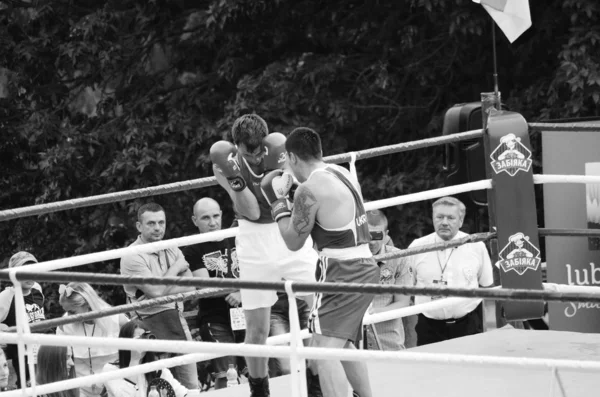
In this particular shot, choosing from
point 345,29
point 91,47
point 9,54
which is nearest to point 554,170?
point 345,29

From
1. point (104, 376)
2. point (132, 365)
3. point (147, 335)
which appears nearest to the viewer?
point (104, 376)

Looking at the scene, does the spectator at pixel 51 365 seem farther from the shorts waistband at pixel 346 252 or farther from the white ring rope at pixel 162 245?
the shorts waistband at pixel 346 252

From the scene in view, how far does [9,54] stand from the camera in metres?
12.4

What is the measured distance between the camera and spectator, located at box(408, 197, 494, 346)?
721 centimetres

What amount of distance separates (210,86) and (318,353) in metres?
8.42

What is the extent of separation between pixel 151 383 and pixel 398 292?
2.55m

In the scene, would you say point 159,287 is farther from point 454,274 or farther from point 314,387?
point 454,274

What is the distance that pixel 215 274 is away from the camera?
741 centimetres

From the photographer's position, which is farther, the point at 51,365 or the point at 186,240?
the point at 51,365

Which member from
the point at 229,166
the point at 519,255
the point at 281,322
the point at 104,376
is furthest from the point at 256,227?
the point at 519,255

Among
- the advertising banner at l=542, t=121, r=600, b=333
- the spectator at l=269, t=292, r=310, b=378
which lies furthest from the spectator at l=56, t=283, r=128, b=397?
the advertising banner at l=542, t=121, r=600, b=333

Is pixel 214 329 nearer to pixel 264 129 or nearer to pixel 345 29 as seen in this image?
pixel 264 129

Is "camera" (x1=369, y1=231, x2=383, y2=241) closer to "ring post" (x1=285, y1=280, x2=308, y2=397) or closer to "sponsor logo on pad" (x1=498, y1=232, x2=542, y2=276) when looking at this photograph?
"sponsor logo on pad" (x1=498, y1=232, x2=542, y2=276)

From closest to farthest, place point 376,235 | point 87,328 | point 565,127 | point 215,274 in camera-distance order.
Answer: point 565,127
point 87,328
point 215,274
point 376,235
